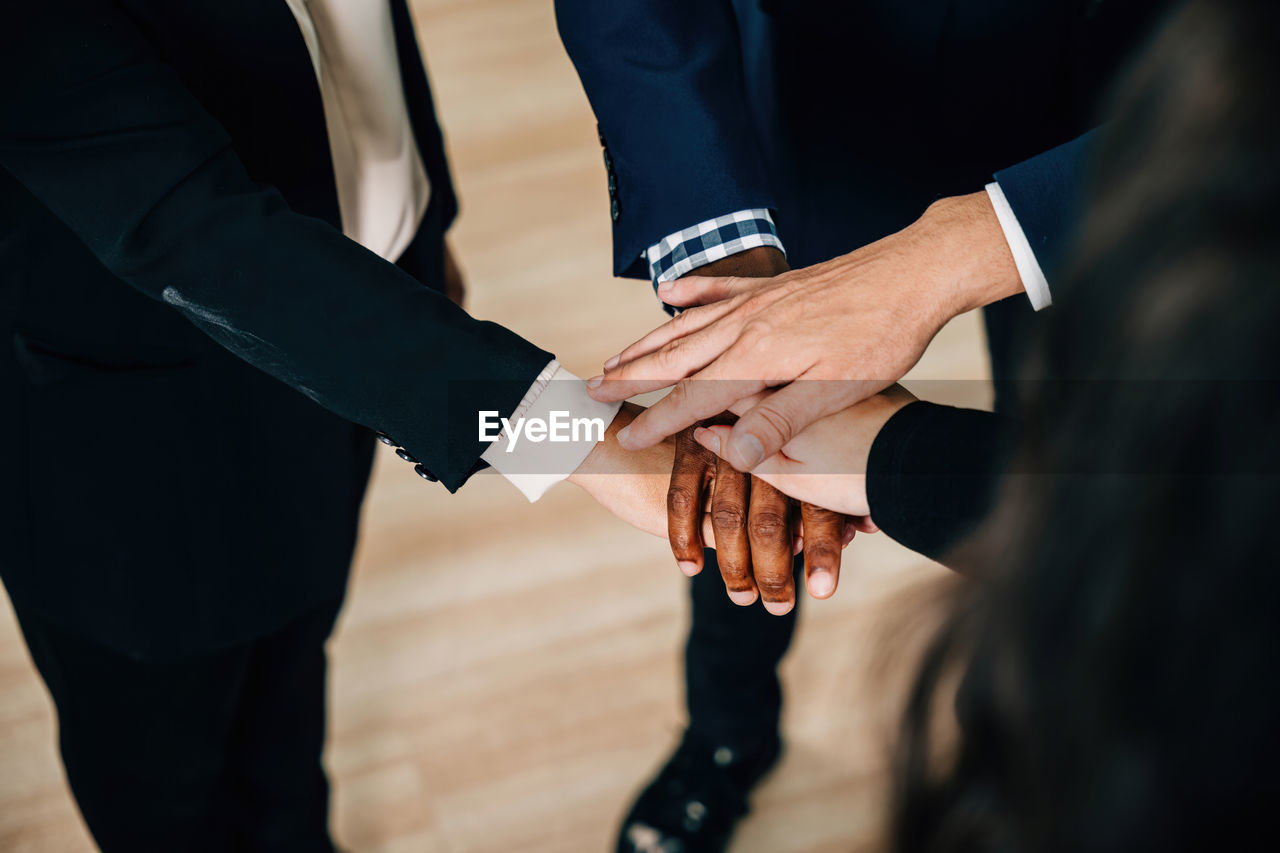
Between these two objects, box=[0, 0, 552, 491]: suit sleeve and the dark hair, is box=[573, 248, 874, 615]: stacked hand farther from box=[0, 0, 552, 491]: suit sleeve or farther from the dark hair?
the dark hair

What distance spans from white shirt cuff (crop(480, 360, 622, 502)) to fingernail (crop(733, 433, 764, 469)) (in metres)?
0.15

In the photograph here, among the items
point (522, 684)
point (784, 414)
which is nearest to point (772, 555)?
point (784, 414)

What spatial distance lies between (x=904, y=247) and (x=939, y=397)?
3.77 feet

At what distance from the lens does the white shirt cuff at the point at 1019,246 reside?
2.88 ft

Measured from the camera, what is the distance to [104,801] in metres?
1.08

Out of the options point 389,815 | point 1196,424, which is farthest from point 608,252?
point 1196,424

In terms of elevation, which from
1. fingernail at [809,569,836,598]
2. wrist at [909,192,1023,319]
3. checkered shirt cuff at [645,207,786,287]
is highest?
wrist at [909,192,1023,319]

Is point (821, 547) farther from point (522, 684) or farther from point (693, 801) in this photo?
point (522, 684)

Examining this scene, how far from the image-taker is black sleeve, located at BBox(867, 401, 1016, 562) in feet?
2.57

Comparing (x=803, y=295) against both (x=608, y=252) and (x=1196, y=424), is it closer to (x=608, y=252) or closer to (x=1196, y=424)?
(x=1196, y=424)

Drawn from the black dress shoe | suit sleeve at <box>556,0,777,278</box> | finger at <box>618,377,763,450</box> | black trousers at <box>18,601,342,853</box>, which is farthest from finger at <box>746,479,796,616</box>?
the black dress shoe

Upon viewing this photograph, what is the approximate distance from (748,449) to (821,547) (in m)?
0.13

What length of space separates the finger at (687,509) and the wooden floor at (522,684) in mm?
629

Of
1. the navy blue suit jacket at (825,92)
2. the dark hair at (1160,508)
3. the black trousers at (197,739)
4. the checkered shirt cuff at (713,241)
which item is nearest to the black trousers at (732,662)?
the navy blue suit jacket at (825,92)
